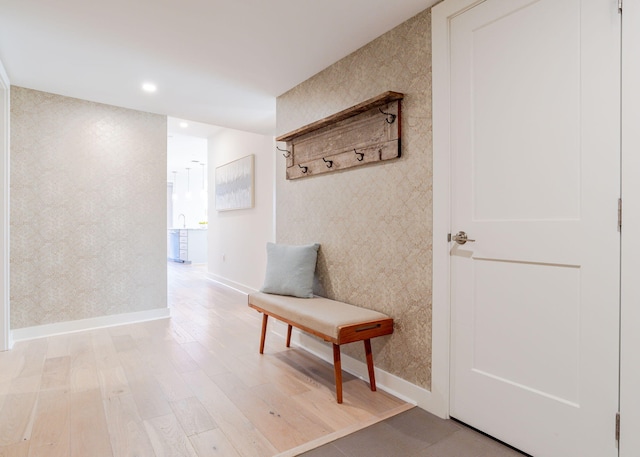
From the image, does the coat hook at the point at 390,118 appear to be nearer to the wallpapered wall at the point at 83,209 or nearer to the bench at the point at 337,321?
the bench at the point at 337,321

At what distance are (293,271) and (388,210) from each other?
958 mm

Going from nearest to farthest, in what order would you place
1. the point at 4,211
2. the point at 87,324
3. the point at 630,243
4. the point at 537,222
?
the point at 630,243 → the point at 537,222 → the point at 4,211 → the point at 87,324

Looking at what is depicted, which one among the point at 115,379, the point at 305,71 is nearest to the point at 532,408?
the point at 115,379

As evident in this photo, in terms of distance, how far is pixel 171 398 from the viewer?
7.08 feet

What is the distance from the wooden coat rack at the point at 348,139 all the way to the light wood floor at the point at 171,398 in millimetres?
1541

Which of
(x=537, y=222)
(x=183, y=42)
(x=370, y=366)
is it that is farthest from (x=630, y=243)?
(x=183, y=42)

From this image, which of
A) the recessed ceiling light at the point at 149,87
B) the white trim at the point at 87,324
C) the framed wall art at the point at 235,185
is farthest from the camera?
the framed wall art at the point at 235,185

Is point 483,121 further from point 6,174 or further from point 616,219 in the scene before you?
point 6,174

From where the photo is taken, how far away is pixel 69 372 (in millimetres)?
2562

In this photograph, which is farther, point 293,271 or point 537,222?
point 293,271

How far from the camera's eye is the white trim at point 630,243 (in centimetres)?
134

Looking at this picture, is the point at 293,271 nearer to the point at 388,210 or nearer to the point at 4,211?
the point at 388,210

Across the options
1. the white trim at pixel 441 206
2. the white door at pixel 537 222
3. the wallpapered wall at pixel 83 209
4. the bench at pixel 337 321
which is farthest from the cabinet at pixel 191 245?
the white door at pixel 537 222

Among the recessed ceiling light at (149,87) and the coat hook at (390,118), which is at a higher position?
the recessed ceiling light at (149,87)
